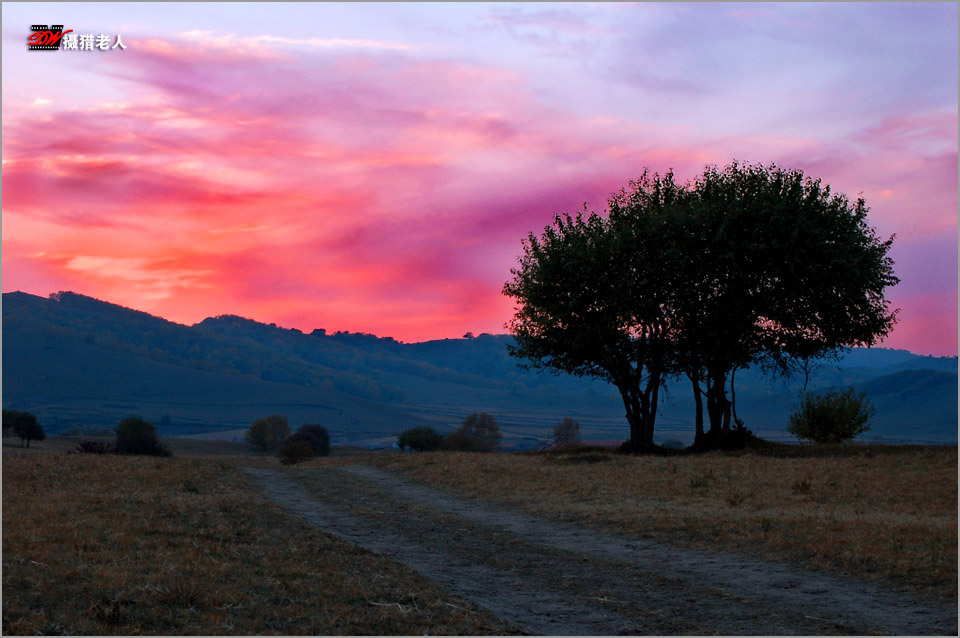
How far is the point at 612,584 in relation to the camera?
12523 millimetres

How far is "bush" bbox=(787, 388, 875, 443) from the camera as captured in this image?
4381cm

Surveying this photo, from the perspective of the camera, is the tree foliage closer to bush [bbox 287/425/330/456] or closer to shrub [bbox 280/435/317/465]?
shrub [bbox 280/435/317/465]

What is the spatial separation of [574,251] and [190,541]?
88.2 feet

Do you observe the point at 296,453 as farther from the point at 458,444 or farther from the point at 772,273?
the point at 458,444

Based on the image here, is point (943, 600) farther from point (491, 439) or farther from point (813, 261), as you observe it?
point (491, 439)

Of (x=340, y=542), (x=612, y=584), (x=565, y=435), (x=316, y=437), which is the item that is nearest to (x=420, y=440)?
(x=565, y=435)

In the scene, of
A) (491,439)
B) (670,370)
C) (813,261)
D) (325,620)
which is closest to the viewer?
(325,620)

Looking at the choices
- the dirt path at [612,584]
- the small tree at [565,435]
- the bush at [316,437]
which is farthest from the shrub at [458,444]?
the dirt path at [612,584]

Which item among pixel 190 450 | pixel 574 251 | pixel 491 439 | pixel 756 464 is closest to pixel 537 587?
pixel 756 464

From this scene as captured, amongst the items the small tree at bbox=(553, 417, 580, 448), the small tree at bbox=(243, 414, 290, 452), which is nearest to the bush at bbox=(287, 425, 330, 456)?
the small tree at bbox=(243, 414, 290, 452)

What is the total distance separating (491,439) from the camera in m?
111

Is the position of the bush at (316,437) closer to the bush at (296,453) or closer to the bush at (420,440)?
the bush at (420,440)

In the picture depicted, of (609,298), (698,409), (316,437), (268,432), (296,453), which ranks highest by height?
(609,298)

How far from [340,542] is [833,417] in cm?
3685
